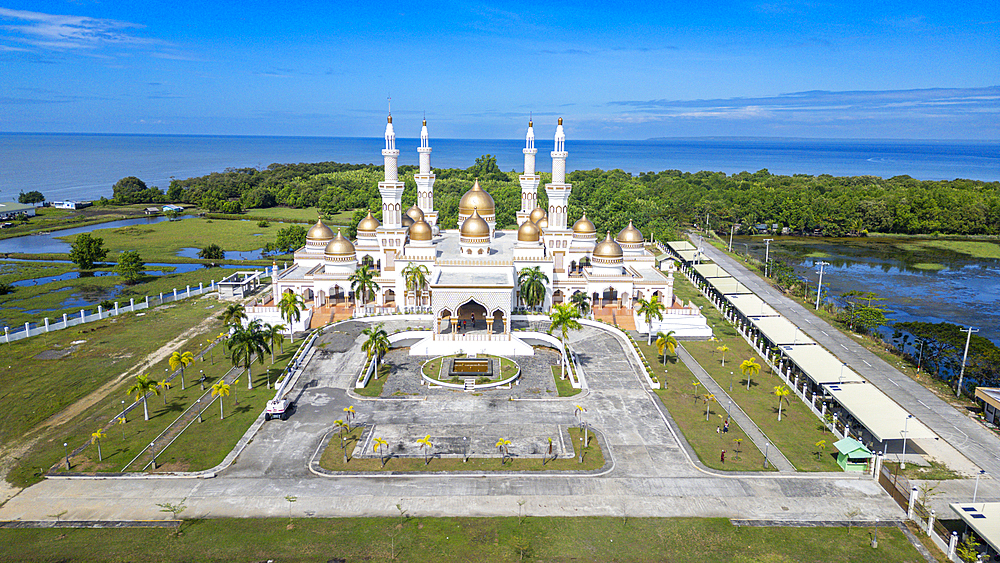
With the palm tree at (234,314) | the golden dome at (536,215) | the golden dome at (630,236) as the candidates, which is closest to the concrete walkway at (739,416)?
the golden dome at (630,236)

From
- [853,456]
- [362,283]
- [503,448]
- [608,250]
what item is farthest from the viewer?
[608,250]

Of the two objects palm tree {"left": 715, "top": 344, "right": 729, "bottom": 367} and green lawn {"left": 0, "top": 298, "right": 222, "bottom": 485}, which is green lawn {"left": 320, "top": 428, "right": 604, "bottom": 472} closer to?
green lawn {"left": 0, "top": 298, "right": 222, "bottom": 485}

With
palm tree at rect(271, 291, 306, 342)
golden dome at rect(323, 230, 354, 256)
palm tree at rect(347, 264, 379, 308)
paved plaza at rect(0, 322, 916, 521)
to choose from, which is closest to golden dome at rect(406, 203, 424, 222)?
golden dome at rect(323, 230, 354, 256)

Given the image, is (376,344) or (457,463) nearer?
(457,463)

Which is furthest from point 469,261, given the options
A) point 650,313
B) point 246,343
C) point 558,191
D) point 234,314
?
point 246,343

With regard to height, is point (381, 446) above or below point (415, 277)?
below

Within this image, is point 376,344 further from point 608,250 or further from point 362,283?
point 608,250
